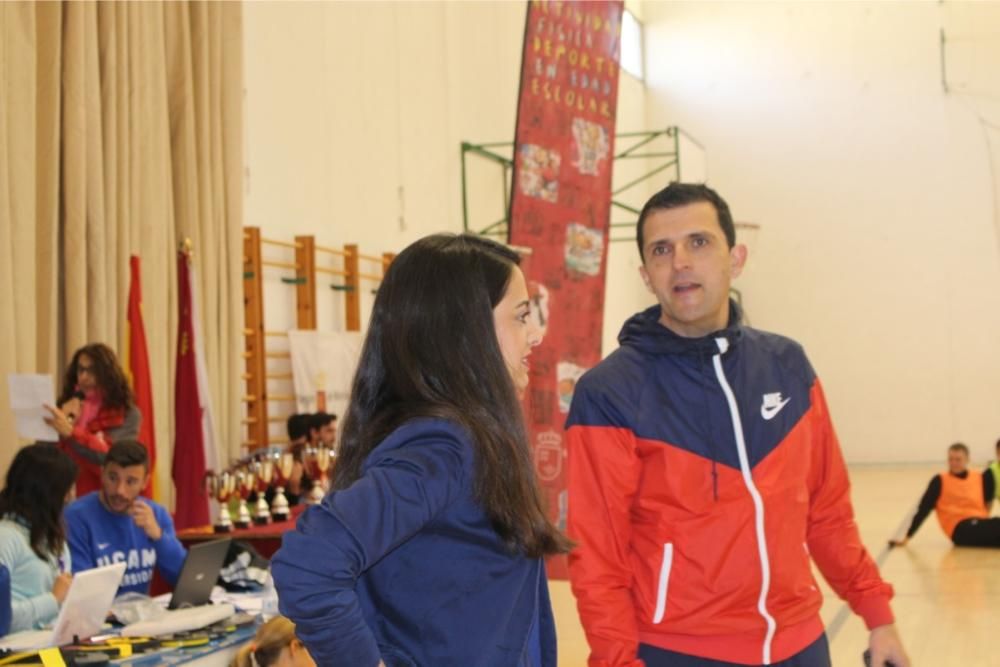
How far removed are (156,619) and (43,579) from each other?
1.45 ft

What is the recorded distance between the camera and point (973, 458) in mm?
13938

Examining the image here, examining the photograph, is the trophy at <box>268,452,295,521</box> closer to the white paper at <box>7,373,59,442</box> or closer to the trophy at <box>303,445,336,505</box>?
the trophy at <box>303,445,336,505</box>

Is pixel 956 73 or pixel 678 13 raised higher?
pixel 678 13

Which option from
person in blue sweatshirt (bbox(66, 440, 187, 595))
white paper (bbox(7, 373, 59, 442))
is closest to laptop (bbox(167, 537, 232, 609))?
person in blue sweatshirt (bbox(66, 440, 187, 595))

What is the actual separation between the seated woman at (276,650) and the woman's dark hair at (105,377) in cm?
244

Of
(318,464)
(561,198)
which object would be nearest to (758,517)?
(318,464)

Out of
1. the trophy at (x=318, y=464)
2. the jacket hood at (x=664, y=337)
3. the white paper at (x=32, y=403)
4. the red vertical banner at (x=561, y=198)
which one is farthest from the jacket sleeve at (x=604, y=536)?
the red vertical banner at (x=561, y=198)

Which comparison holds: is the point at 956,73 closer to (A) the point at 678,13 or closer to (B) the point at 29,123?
(A) the point at 678,13

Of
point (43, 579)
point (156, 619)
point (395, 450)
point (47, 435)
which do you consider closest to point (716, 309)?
point (395, 450)

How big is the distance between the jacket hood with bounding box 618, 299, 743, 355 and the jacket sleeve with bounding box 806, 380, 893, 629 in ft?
0.65

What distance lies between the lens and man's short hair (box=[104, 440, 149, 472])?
445 centimetres

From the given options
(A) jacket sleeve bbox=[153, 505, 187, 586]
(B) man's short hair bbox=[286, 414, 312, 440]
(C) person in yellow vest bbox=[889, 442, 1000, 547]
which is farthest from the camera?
(C) person in yellow vest bbox=[889, 442, 1000, 547]

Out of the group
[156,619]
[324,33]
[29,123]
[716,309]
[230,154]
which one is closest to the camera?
[716,309]

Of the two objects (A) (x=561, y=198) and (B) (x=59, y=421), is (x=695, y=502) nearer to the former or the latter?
(B) (x=59, y=421)
